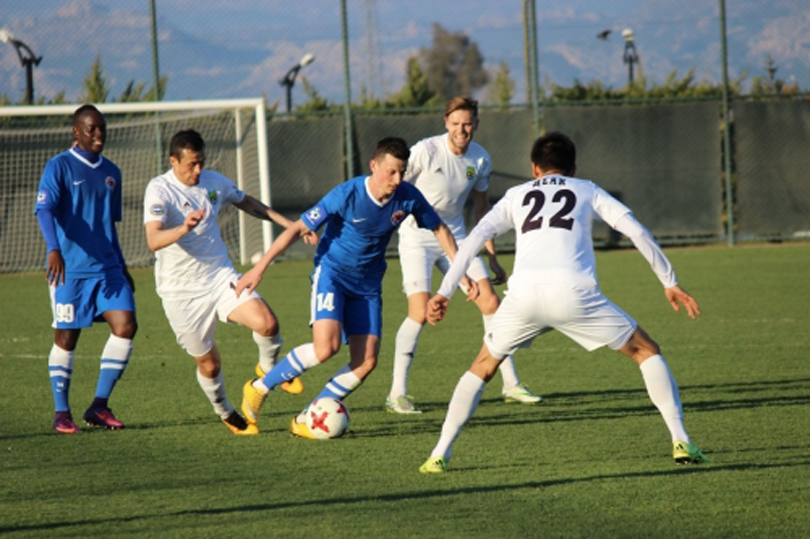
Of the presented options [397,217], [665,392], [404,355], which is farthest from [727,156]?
[665,392]

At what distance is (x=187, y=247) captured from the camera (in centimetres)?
676

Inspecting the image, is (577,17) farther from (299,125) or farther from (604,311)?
(604,311)

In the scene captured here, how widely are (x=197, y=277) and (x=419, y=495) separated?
240cm

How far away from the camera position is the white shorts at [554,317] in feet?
17.3

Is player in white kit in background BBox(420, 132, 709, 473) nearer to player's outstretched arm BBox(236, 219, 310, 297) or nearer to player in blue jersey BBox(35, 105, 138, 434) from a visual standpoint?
player's outstretched arm BBox(236, 219, 310, 297)

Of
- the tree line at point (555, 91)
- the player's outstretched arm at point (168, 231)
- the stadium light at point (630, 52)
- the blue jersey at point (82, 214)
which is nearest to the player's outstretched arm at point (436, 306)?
the player's outstretched arm at point (168, 231)

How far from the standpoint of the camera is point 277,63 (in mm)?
23656

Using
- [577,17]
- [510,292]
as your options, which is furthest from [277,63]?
[510,292]

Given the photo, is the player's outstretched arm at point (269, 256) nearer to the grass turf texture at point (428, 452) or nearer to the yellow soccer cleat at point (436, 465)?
the grass turf texture at point (428, 452)

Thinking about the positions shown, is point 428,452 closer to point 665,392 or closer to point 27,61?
point 665,392

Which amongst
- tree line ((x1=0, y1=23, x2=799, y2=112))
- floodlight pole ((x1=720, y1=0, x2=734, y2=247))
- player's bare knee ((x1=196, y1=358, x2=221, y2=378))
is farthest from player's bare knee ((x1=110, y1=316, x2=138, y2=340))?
floodlight pole ((x1=720, y1=0, x2=734, y2=247))

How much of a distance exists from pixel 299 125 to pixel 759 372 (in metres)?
12.1

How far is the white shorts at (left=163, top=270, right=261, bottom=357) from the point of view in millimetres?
6672

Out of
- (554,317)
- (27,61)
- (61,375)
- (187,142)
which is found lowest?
(61,375)
